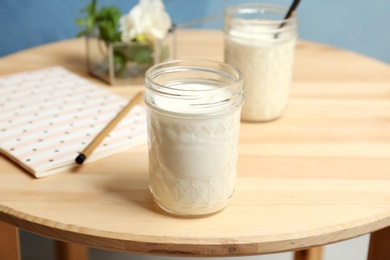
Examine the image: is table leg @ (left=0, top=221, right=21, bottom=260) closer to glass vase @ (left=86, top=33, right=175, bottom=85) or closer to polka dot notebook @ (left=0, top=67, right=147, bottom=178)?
polka dot notebook @ (left=0, top=67, right=147, bottom=178)

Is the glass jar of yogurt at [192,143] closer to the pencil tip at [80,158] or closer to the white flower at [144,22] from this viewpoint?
the pencil tip at [80,158]

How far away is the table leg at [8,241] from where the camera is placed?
0.84 meters

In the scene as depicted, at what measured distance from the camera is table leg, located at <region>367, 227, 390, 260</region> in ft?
2.86

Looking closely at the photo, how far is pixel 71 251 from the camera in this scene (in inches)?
49.8

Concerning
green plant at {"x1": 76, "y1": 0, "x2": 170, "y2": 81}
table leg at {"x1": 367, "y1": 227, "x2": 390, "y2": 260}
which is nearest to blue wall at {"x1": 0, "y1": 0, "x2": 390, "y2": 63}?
green plant at {"x1": 76, "y1": 0, "x2": 170, "y2": 81}

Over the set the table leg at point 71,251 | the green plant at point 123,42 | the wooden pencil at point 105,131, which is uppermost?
the green plant at point 123,42

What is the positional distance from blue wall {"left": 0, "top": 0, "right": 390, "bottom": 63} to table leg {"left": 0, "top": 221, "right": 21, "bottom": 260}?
1.01 metres

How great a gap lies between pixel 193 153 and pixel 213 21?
1269 millimetres

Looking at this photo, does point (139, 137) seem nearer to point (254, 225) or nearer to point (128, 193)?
point (128, 193)

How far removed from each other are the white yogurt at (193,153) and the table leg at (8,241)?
289 mm

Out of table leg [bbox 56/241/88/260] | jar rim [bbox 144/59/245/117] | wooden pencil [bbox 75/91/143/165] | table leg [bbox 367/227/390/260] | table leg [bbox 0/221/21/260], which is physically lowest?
table leg [bbox 56/241/88/260]

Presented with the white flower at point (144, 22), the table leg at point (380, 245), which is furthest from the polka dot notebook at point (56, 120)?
the table leg at point (380, 245)

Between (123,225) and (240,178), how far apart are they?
0.58 feet

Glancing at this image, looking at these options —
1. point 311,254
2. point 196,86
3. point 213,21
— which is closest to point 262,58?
point 196,86
